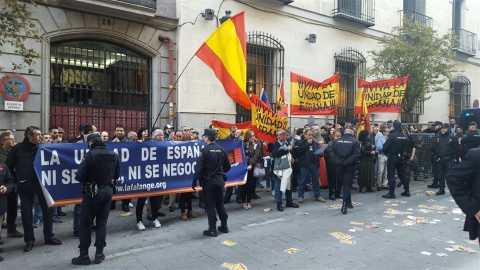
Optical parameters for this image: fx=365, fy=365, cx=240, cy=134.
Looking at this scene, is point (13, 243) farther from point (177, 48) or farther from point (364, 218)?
point (177, 48)

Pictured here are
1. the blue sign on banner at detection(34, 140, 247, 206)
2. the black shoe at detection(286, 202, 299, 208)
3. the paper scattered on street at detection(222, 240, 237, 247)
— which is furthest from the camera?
the black shoe at detection(286, 202, 299, 208)

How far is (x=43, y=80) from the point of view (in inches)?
397

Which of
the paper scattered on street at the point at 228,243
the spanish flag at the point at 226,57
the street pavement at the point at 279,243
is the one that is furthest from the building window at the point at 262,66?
the paper scattered on street at the point at 228,243

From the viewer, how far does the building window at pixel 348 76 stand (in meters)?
17.0

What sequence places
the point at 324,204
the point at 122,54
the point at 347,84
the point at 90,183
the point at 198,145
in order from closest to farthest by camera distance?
the point at 90,183 < the point at 198,145 < the point at 324,204 < the point at 122,54 < the point at 347,84

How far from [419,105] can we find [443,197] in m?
11.2

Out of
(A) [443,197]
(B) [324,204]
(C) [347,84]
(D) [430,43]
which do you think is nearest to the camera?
(B) [324,204]

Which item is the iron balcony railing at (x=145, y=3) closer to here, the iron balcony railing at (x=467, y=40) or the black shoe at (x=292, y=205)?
the black shoe at (x=292, y=205)

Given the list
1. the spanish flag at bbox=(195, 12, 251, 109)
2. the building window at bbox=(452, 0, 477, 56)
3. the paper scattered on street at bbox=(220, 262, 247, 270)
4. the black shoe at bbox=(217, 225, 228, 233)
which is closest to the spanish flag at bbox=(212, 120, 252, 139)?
the spanish flag at bbox=(195, 12, 251, 109)

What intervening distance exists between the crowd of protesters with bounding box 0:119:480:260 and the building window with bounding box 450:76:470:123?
Result: 37.3 feet

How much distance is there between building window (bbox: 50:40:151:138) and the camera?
10.6 metres

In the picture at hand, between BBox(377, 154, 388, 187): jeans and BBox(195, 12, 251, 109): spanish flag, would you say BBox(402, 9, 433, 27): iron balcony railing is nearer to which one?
BBox(377, 154, 388, 187): jeans

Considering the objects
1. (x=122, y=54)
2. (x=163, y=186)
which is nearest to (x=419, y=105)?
(x=122, y=54)

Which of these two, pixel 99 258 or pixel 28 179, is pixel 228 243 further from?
pixel 28 179
